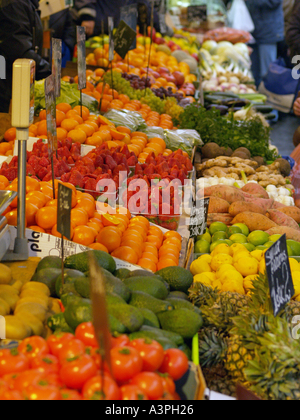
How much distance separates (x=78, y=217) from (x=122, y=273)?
0.49m

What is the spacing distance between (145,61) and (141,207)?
14.6 ft

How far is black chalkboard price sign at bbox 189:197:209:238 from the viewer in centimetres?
269

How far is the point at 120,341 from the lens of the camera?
1270mm

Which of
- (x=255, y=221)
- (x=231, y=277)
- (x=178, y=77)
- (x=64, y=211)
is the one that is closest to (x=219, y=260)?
(x=231, y=277)

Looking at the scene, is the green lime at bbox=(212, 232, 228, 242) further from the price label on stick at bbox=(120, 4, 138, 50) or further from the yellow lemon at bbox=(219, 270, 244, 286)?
the price label on stick at bbox=(120, 4, 138, 50)

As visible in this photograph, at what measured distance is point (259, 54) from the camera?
1130 centimetres

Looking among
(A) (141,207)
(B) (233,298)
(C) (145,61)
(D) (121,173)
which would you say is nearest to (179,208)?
(A) (141,207)

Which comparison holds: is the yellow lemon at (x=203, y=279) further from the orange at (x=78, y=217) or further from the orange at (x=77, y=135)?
the orange at (x=77, y=135)

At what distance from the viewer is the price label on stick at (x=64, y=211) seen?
1651 millimetres

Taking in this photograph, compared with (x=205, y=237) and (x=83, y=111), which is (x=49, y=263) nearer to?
(x=205, y=237)

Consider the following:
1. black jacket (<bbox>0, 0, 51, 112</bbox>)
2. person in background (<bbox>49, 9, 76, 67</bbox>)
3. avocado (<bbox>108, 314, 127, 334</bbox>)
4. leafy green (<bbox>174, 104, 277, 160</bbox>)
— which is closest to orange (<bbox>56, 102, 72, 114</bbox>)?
black jacket (<bbox>0, 0, 51, 112</bbox>)

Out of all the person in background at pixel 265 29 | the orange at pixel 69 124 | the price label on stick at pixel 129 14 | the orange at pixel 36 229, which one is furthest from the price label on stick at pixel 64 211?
the person in background at pixel 265 29
